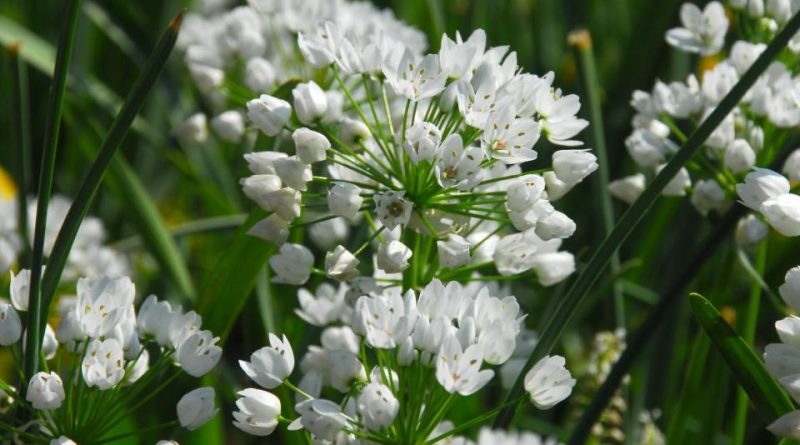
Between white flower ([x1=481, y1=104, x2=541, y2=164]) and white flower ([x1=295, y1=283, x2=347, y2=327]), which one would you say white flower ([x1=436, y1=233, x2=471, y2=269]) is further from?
white flower ([x1=295, y1=283, x2=347, y2=327])

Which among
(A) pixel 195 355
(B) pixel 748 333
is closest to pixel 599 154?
(B) pixel 748 333

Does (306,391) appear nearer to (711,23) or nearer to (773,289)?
(711,23)

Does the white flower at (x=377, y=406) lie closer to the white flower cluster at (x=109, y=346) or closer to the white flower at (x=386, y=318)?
the white flower at (x=386, y=318)

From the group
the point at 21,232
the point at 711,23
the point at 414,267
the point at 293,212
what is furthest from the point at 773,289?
the point at 21,232

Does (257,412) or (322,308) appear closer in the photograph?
(257,412)

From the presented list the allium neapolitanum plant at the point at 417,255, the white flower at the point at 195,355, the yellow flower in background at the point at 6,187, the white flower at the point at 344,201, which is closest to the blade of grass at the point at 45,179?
the allium neapolitanum plant at the point at 417,255

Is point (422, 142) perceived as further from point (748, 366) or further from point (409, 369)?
point (748, 366)
